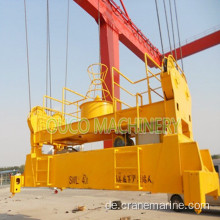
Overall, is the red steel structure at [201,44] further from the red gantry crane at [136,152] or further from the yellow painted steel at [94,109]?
the yellow painted steel at [94,109]

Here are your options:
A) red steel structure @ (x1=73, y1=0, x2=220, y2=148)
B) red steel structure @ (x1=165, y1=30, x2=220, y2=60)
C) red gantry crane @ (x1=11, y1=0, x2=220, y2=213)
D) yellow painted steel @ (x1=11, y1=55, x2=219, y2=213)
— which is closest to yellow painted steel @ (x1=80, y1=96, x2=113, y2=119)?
red gantry crane @ (x1=11, y1=0, x2=220, y2=213)

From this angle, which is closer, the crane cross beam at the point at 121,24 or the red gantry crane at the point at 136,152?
the red gantry crane at the point at 136,152

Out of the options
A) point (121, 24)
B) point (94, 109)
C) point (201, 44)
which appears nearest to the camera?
point (94, 109)

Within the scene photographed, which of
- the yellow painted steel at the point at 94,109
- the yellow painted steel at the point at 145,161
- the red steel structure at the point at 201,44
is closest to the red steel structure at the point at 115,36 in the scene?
the red steel structure at the point at 201,44

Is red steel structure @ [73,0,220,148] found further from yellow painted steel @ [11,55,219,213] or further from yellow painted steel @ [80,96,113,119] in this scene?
yellow painted steel @ [11,55,219,213]

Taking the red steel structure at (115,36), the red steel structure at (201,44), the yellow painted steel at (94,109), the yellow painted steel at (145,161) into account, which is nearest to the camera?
the yellow painted steel at (145,161)

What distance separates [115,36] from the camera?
11.8 meters

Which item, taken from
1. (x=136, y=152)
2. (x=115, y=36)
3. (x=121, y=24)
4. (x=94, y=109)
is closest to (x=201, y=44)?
(x=121, y=24)

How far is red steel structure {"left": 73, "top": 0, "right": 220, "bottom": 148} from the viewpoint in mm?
10422

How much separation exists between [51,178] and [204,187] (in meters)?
2.80

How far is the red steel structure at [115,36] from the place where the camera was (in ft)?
34.2

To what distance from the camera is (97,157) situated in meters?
3.59

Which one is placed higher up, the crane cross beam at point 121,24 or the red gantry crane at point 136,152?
the crane cross beam at point 121,24

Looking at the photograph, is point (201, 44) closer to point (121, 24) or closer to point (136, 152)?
point (121, 24)
